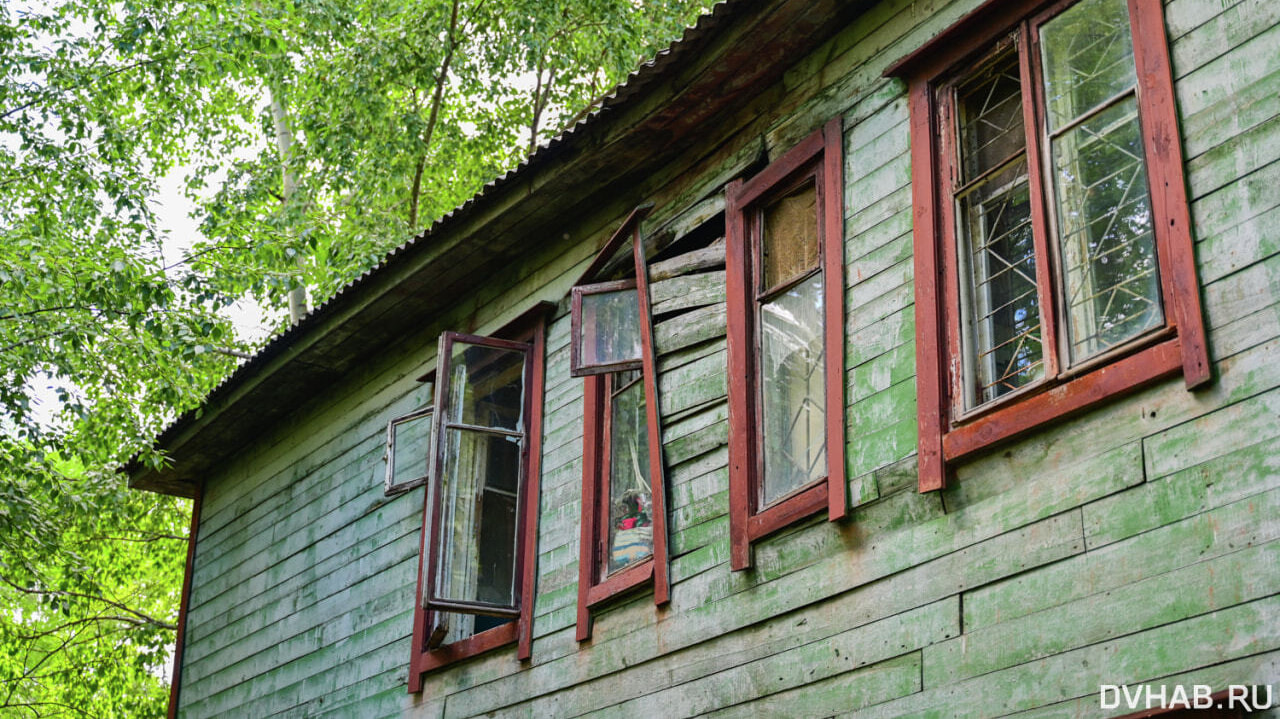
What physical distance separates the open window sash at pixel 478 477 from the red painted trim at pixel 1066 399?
3.56m

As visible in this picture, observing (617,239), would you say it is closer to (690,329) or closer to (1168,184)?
(690,329)

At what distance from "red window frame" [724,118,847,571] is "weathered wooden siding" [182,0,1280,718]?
0.24 ft

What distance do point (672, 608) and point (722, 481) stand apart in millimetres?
684

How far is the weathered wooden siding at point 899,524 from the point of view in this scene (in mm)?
4602

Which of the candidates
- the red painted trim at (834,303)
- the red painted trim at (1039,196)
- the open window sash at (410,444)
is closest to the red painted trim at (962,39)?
the red painted trim at (1039,196)

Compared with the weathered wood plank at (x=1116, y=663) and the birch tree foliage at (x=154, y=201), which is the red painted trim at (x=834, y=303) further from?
the birch tree foliage at (x=154, y=201)

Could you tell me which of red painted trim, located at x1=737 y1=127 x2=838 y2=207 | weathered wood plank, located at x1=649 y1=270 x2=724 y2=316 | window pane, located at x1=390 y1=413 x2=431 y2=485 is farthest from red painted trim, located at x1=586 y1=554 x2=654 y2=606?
window pane, located at x1=390 y1=413 x2=431 y2=485

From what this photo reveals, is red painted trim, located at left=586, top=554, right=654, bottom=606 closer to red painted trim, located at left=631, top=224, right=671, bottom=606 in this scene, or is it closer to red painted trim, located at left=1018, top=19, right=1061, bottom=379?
red painted trim, located at left=631, top=224, right=671, bottom=606

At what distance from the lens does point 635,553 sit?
7645mm

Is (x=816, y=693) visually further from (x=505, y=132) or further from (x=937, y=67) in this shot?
(x=505, y=132)

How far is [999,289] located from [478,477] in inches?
160

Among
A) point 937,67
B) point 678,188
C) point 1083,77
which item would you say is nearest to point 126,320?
point 678,188

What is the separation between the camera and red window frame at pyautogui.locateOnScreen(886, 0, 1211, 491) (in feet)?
15.9

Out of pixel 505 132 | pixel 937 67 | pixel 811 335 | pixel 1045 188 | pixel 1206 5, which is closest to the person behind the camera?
pixel 1206 5
